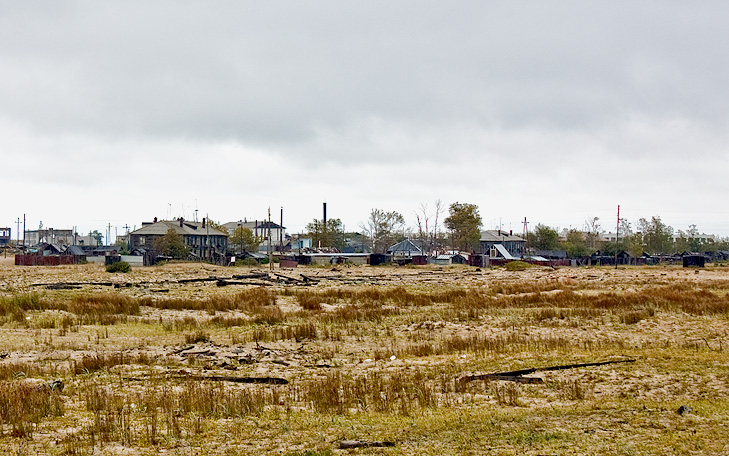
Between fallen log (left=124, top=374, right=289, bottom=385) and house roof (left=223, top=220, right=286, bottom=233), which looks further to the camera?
house roof (left=223, top=220, right=286, bottom=233)

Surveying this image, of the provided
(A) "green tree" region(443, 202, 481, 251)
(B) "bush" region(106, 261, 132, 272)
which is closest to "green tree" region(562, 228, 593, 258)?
(A) "green tree" region(443, 202, 481, 251)

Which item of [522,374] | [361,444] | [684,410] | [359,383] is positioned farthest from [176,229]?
[684,410]

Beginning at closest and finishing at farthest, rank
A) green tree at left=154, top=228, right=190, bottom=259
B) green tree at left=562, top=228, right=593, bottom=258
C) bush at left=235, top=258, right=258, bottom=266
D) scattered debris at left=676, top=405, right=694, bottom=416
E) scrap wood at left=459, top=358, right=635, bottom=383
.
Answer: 1. scattered debris at left=676, top=405, right=694, bottom=416
2. scrap wood at left=459, top=358, right=635, bottom=383
3. bush at left=235, top=258, right=258, bottom=266
4. green tree at left=154, top=228, right=190, bottom=259
5. green tree at left=562, top=228, right=593, bottom=258

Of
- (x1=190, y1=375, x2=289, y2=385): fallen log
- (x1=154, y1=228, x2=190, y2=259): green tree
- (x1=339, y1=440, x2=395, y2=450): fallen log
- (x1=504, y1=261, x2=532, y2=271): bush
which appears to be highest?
(x1=154, y1=228, x2=190, y2=259): green tree

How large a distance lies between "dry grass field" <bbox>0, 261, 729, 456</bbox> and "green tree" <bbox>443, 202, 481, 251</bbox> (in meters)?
95.9

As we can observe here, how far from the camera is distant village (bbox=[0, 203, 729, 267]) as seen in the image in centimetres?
9031

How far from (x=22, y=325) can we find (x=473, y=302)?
18.2 meters

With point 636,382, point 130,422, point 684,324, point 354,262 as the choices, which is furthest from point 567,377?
point 354,262

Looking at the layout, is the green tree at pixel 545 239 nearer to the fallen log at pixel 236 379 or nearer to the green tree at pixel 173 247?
the green tree at pixel 173 247

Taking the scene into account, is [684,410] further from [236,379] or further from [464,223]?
[464,223]

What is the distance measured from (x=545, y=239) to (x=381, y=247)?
34.6 metres

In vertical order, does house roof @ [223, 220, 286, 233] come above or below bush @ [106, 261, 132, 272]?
above

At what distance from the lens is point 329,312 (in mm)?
26688

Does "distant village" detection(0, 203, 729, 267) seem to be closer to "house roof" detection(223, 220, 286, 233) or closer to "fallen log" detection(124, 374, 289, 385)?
"house roof" detection(223, 220, 286, 233)
